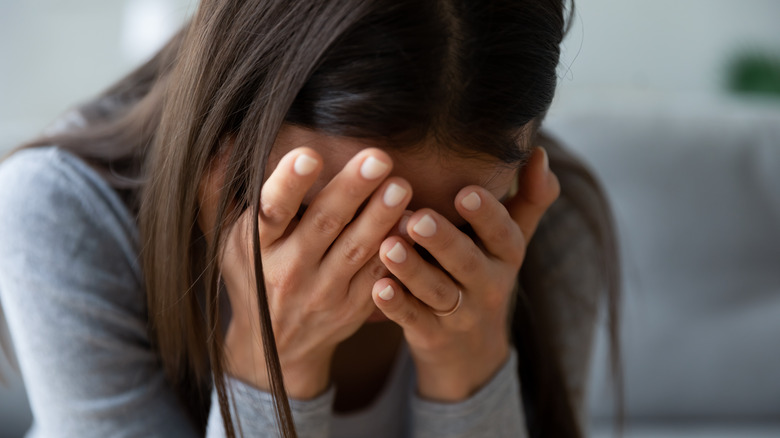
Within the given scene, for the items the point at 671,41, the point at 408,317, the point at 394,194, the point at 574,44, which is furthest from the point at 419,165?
the point at 671,41

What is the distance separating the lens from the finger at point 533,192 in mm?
568

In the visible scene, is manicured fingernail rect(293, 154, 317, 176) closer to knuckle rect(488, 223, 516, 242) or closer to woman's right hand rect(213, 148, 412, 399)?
woman's right hand rect(213, 148, 412, 399)

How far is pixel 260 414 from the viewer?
0.59 meters

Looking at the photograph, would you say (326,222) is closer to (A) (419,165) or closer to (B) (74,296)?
(A) (419,165)

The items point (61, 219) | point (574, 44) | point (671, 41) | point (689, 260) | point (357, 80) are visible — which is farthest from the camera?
point (671, 41)

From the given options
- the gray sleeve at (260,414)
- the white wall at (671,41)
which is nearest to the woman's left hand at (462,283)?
the gray sleeve at (260,414)

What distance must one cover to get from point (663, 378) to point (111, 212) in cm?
93

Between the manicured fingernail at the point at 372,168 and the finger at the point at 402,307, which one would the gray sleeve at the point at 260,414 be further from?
the manicured fingernail at the point at 372,168

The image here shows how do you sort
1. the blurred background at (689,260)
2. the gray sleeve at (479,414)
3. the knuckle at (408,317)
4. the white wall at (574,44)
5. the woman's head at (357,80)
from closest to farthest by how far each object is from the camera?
the woman's head at (357,80) → the knuckle at (408,317) → the gray sleeve at (479,414) → the blurred background at (689,260) → the white wall at (574,44)

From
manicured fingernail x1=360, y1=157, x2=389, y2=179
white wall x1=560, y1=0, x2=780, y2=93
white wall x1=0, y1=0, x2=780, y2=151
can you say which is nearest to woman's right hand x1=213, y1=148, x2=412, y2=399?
manicured fingernail x1=360, y1=157, x2=389, y2=179

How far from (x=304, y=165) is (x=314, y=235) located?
0.22 feet

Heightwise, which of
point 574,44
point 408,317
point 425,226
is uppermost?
point 425,226

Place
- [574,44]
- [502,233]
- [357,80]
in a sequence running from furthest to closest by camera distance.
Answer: [574,44] → [502,233] → [357,80]

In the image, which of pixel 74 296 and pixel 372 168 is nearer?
pixel 372 168
